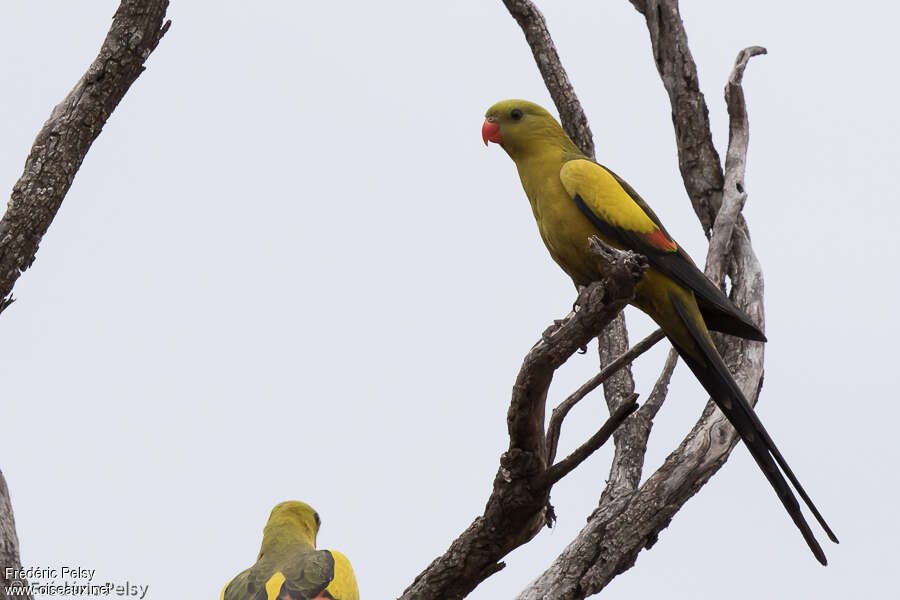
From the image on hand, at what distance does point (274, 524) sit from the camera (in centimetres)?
614

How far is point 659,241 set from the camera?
191 inches

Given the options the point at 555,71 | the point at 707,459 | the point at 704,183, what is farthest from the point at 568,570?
the point at 555,71

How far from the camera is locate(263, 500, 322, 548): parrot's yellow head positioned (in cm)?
605

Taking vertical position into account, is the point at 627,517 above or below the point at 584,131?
below

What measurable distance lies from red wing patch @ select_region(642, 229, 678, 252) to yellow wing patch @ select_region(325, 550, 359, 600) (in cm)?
234

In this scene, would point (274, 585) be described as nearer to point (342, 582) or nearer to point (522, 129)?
point (342, 582)

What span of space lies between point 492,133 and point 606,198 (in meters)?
→ 0.94

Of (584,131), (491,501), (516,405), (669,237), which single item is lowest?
(491,501)

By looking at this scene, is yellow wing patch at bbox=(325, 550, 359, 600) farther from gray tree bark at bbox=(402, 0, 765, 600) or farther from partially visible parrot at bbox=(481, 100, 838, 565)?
partially visible parrot at bbox=(481, 100, 838, 565)

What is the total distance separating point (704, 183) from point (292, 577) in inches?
142

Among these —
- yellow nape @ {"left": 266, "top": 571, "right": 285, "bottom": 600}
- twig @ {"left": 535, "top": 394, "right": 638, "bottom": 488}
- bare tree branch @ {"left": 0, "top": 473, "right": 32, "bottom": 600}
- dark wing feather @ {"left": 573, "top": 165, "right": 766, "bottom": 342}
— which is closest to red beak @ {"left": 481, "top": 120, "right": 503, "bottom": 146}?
dark wing feather @ {"left": 573, "top": 165, "right": 766, "bottom": 342}

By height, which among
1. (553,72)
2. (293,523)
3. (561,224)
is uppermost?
(553,72)

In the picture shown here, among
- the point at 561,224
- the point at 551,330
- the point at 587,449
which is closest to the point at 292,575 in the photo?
the point at 587,449

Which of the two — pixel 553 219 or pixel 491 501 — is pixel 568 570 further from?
pixel 553 219
